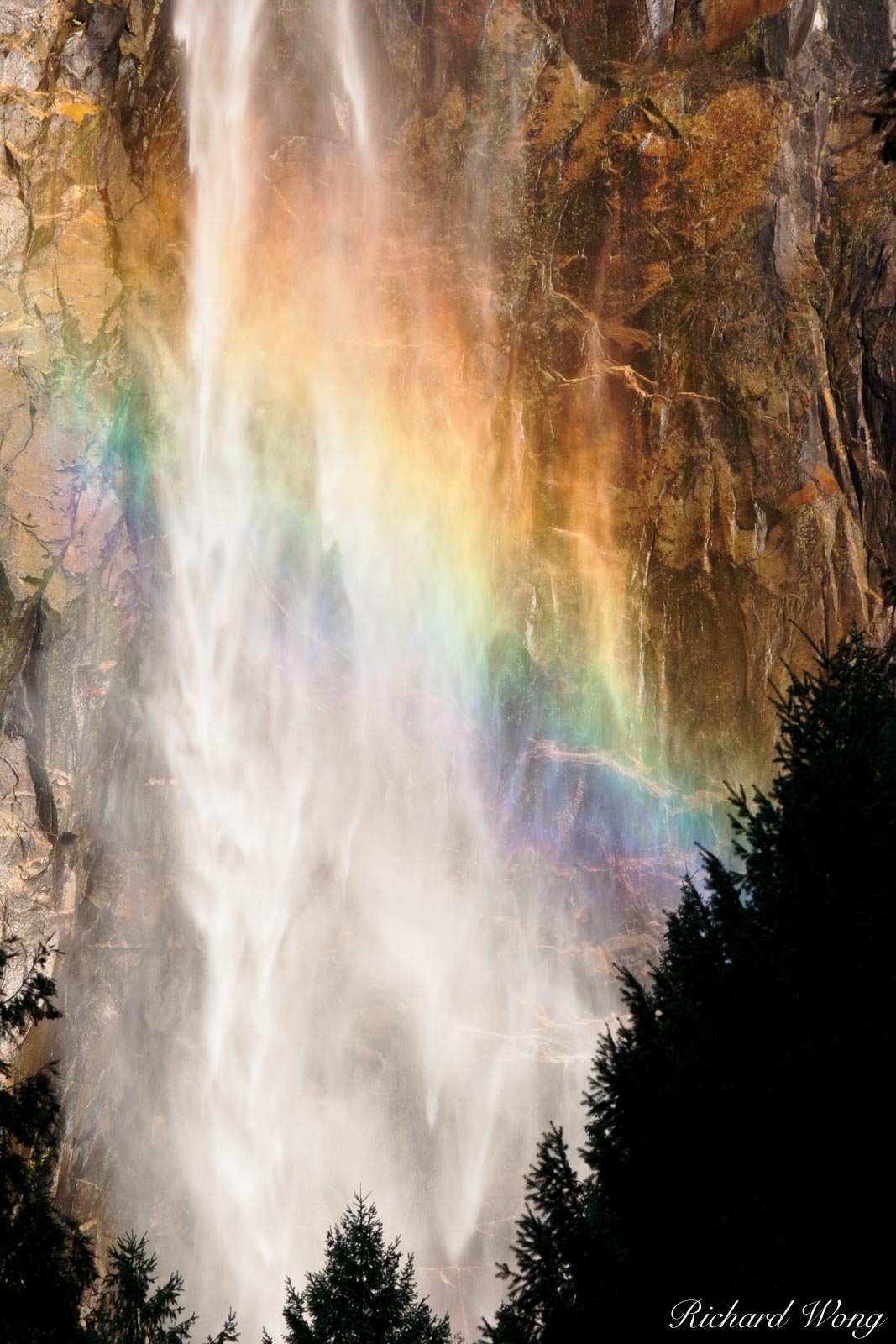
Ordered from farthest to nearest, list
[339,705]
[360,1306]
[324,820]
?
[339,705] → [324,820] → [360,1306]

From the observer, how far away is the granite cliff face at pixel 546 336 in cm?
1652

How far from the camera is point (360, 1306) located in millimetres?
8734

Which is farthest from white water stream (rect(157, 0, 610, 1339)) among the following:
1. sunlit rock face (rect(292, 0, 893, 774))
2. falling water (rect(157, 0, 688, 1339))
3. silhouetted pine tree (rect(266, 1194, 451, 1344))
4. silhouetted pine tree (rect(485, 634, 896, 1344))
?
silhouetted pine tree (rect(485, 634, 896, 1344))

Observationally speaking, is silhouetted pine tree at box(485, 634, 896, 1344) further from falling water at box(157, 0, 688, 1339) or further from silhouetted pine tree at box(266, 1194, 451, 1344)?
falling water at box(157, 0, 688, 1339)

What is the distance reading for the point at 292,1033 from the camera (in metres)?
17.4

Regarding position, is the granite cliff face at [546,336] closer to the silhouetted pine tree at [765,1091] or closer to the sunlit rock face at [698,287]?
the sunlit rock face at [698,287]

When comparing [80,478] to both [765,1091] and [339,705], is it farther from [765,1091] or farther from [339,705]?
[765,1091]

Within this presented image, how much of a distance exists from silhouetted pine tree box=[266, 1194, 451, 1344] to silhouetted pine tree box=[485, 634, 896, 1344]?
8.92 feet

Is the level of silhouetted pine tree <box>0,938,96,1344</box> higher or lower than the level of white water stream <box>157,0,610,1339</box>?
lower

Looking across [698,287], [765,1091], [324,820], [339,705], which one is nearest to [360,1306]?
[765,1091]

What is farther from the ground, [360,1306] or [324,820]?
[324,820]

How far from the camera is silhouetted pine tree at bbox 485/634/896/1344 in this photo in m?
4.52

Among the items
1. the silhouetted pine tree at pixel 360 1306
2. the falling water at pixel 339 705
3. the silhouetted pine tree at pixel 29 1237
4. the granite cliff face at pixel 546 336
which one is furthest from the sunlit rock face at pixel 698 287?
the silhouetted pine tree at pixel 29 1237

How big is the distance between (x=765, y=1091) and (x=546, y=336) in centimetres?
1476
